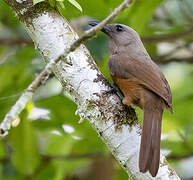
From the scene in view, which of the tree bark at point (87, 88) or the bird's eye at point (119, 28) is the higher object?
the tree bark at point (87, 88)

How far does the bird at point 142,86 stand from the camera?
2.88 metres

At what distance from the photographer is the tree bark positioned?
265 centimetres

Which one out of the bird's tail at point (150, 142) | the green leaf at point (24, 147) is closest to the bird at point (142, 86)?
the bird's tail at point (150, 142)

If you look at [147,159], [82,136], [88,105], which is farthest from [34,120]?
[147,159]

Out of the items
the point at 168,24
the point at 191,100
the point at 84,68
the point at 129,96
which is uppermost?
the point at 84,68

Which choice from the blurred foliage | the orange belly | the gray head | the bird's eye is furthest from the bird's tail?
the bird's eye

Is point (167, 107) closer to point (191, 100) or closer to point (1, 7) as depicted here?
point (191, 100)

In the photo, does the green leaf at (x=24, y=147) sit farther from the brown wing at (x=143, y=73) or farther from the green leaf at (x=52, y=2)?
the green leaf at (x=52, y=2)

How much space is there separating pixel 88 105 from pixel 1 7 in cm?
195

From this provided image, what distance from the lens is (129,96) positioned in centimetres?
329

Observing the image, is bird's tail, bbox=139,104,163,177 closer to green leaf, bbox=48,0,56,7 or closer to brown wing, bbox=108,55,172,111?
brown wing, bbox=108,55,172,111

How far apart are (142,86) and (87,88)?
2.75ft

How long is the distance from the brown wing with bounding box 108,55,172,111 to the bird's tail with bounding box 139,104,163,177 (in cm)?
13

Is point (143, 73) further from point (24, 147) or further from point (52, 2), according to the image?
point (24, 147)
